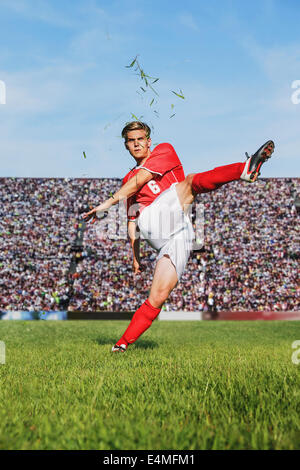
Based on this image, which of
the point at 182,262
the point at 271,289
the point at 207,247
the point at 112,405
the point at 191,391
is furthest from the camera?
the point at 207,247

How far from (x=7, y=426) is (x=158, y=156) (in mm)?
2807

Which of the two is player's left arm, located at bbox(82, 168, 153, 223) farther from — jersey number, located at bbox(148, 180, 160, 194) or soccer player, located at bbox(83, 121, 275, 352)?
jersey number, located at bbox(148, 180, 160, 194)

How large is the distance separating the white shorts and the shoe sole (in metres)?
0.84

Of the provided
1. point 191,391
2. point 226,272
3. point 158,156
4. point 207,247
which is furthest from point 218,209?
point 191,391

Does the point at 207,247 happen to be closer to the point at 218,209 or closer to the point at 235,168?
the point at 218,209

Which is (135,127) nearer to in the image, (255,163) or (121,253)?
(255,163)

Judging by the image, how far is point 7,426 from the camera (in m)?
1.68

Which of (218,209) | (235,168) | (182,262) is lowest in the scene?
(182,262)

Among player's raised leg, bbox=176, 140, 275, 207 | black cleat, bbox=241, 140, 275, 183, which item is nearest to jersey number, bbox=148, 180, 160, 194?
player's raised leg, bbox=176, 140, 275, 207

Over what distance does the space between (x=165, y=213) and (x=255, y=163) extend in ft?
3.27

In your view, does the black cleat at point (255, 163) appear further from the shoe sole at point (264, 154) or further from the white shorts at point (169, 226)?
the white shorts at point (169, 226)

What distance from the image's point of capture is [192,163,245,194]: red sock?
3.38 m

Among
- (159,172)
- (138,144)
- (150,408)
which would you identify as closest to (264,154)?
(159,172)
